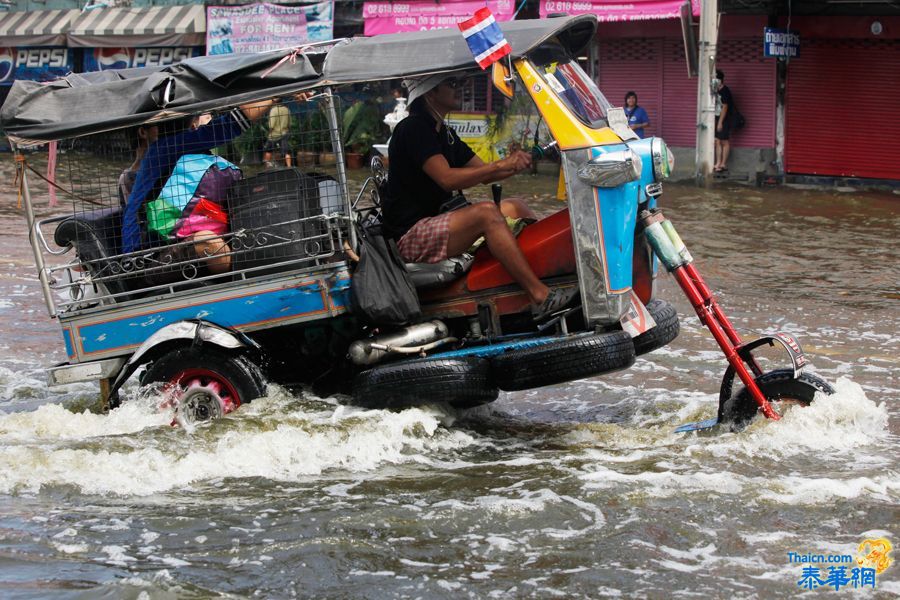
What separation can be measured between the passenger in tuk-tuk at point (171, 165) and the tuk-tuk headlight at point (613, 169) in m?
1.90

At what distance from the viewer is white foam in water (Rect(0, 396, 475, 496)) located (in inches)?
221

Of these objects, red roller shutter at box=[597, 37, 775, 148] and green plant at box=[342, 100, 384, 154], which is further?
red roller shutter at box=[597, 37, 775, 148]

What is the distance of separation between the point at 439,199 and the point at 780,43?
12.2 metres

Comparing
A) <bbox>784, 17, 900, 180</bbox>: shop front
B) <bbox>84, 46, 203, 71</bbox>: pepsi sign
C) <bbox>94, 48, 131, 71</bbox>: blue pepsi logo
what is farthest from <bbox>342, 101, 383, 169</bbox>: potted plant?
<bbox>94, 48, 131, 71</bbox>: blue pepsi logo

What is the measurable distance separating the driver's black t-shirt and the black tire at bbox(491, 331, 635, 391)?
3.45 ft

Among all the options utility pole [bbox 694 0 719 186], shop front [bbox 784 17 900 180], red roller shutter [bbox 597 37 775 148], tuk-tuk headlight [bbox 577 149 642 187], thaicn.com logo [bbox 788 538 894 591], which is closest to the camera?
thaicn.com logo [bbox 788 538 894 591]

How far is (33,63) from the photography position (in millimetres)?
29094

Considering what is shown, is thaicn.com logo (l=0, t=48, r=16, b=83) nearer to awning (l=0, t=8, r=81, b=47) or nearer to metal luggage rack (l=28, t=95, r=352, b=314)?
awning (l=0, t=8, r=81, b=47)

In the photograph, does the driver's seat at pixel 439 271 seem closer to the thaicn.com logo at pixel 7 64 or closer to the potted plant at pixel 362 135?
the potted plant at pixel 362 135

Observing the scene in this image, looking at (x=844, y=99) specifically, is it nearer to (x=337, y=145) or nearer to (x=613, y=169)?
(x=613, y=169)

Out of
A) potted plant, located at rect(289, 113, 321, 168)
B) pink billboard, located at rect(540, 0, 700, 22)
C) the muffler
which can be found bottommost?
the muffler

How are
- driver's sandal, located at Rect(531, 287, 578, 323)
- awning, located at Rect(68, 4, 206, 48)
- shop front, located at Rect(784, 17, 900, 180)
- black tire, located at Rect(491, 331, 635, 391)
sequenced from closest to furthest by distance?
1. black tire, located at Rect(491, 331, 635, 391)
2. driver's sandal, located at Rect(531, 287, 578, 323)
3. shop front, located at Rect(784, 17, 900, 180)
4. awning, located at Rect(68, 4, 206, 48)

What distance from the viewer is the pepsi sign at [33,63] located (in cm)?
2888

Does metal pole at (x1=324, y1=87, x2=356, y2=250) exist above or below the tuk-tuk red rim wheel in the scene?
above
